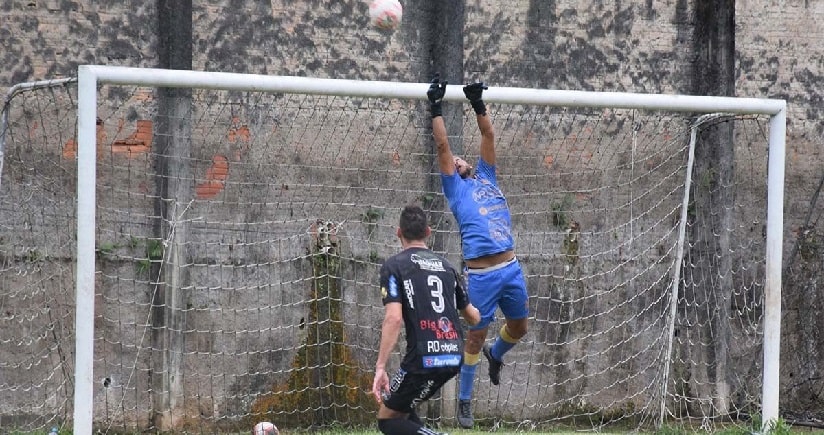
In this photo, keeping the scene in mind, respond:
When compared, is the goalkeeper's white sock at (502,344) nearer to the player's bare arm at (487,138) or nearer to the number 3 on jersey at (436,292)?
the player's bare arm at (487,138)

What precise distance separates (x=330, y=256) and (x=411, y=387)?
168 inches

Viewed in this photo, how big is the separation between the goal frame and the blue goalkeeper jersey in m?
0.91

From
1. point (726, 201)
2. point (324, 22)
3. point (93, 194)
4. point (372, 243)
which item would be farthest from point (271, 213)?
point (726, 201)

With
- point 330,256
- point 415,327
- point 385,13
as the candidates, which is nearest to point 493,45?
point 330,256

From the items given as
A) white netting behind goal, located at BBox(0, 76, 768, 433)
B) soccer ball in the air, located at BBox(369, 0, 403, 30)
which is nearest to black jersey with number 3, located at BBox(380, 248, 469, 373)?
soccer ball in the air, located at BBox(369, 0, 403, 30)

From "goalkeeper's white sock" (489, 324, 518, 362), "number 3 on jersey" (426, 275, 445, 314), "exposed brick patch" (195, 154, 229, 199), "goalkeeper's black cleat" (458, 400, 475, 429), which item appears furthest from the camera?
"exposed brick patch" (195, 154, 229, 199)

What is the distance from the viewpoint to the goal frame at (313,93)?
8.37 metres

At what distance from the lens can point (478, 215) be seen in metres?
8.87

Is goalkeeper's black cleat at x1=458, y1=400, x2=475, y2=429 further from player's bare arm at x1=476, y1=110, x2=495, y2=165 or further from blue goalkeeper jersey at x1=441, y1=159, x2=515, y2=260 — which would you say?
player's bare arm at x1=476, y1=110, x2=495, y2=165

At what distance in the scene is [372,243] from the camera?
11.3 m

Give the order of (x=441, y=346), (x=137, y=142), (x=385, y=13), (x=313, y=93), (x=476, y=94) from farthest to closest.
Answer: (x=137, y=142) → (x=313, y=93) → (x=385, y=13) → (x=476, y=94) → (x=441, y=346)

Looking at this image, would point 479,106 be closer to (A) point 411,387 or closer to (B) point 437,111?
(B) point 437,111

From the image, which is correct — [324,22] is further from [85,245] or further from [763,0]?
[763,0]

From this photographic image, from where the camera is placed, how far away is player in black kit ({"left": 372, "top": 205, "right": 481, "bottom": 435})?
22.9 feet
